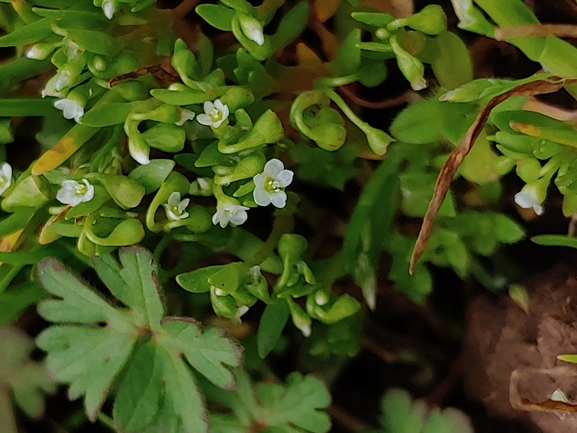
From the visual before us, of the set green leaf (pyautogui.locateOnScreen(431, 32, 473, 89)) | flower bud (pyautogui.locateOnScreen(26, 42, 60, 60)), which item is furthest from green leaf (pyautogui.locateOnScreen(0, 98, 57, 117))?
green leaf (pyautogui.locateOnScreen(431, 32, 473, 89))

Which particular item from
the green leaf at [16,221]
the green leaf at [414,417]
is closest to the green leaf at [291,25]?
the green leaf at [16,221]

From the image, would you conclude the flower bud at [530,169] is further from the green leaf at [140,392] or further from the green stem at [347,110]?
the green leaf at [140,392]

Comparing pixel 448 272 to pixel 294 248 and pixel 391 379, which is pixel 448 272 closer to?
pixel 391 379

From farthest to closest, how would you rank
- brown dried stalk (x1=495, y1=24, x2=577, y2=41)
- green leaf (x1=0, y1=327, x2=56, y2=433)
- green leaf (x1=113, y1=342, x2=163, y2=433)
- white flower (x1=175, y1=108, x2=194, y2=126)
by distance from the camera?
green leaf (x1=0, y1=327, x2=56, y2=433) → green leaf (x1=113, y1=342, x2=163, y2=433) → white flower (x1=175, y1=108, x2=194, y2=126) → brown dried stalk (x1=495, y1=24, x2=577, y2=41)

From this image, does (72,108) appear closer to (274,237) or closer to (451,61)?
(274,237)

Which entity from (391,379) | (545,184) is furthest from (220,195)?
(391,379)

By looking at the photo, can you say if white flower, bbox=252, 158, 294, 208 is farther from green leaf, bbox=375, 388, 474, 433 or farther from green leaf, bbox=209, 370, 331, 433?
green leaf, bbox=375, 388, 474, 433

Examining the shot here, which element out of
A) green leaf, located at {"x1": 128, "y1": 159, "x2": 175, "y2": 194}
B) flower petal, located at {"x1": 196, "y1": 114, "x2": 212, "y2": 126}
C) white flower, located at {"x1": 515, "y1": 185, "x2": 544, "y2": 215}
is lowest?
green leaf, located at {"x1": 128, "y1": 159, "x2": 175, "y2": 194}
